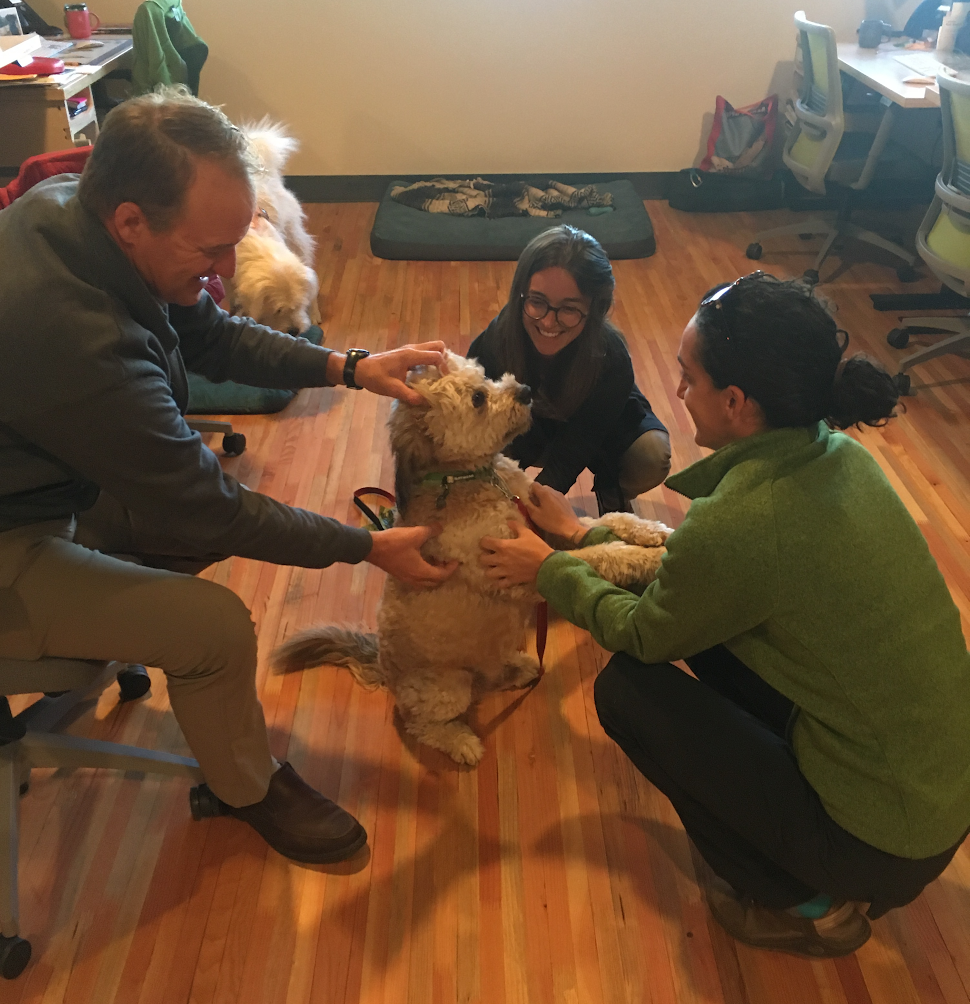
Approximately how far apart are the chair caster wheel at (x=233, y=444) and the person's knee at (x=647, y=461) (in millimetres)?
1384

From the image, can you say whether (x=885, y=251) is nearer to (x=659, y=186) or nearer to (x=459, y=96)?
(x=659, y=186)

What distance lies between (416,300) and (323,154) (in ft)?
5.70

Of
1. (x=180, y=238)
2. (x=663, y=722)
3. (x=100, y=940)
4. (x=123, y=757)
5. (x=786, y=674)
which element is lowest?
(x=100, y=940)

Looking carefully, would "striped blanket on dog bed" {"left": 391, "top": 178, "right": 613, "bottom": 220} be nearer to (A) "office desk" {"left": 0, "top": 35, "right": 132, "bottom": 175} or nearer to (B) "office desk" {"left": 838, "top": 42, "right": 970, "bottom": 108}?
(B) "office desk" {"left": 838, "top": 42, "right": 970, "bottom": 108}

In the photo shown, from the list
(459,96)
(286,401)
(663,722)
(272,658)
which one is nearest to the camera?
(663,722)

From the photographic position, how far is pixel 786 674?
4.17ft

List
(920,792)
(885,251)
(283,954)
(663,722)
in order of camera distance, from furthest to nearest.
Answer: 1. (885,251)
2. (283,954)
3. (663,722)
4. (920,792)

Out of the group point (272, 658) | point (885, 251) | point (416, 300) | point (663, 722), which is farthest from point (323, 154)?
point (663, 722)

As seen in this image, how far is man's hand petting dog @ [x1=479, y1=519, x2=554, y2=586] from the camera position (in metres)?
1.61

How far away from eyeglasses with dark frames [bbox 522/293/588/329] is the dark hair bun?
870 mm

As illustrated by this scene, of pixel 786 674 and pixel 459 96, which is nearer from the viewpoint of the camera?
pixel 786 674

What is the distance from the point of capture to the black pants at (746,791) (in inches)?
50.2

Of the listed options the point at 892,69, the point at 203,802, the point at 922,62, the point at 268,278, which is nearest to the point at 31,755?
the point at 203,802

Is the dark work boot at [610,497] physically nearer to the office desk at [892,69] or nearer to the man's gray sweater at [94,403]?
the man's gray sweater at [94,403]
